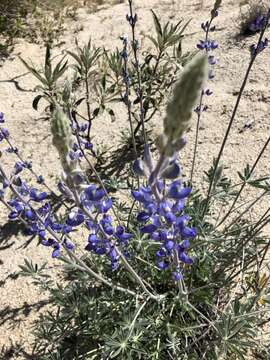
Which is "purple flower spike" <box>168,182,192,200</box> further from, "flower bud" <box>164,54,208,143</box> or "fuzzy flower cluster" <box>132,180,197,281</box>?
"flower bud" <box>164,54,208,143</box>

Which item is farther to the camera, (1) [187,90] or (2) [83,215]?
(2) [83,215]

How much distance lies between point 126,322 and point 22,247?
158 centimetres

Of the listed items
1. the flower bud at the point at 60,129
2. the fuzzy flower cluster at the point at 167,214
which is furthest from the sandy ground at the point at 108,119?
the flower bud at the point at 60,129

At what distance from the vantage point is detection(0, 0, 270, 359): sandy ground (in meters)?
3.12

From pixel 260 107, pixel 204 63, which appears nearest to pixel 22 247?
pixel 260 107

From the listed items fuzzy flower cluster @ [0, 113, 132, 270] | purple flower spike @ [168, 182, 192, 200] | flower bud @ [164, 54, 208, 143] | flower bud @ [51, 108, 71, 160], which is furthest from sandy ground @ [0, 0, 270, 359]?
flower bud @ [164, 54, 208, 143]

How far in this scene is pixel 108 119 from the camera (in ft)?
14.5

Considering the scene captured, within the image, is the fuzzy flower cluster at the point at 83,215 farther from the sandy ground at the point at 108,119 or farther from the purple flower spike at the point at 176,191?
the sandy ground at the point at 108,119

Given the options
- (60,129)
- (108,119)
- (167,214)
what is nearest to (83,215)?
(167,214)

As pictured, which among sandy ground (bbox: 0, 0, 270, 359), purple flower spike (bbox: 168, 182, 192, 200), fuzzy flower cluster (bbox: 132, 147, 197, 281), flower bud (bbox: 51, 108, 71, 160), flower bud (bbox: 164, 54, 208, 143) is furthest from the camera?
sandy ground (bbox: 0, 0, 270, 359)

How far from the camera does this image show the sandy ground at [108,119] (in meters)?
3.12

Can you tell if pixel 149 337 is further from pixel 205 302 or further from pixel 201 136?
pixel 201 136

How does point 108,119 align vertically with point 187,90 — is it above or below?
below

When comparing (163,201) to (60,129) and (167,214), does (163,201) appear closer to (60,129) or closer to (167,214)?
(167,214)
